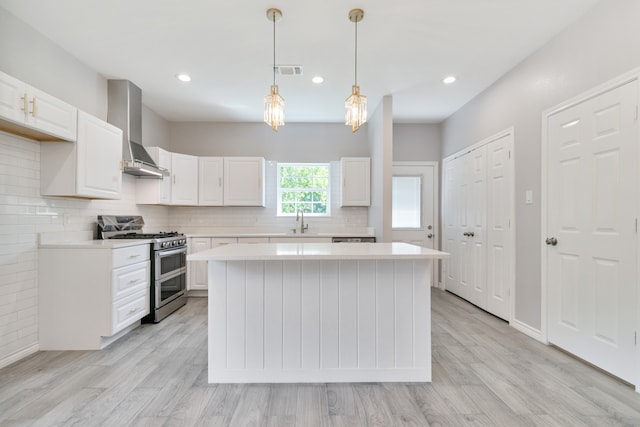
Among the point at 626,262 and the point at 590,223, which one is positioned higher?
the point at 590,223

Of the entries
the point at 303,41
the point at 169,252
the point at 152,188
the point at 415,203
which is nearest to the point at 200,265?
the point at 169,252

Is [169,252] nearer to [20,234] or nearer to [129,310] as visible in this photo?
[129,310]

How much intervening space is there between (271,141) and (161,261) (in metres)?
2.64

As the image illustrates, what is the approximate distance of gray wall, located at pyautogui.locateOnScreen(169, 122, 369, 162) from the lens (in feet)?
16.9

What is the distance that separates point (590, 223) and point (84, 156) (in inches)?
170

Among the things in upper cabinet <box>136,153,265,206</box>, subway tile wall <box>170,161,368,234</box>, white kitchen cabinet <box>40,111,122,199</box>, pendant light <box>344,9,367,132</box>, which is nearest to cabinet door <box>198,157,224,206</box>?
upper cabinet <box>136,153,265,206</box>

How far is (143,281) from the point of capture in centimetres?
327

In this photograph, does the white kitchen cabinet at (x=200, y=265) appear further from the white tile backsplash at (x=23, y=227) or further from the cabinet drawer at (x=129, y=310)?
the white tile backsplash at (x=23, y=227)

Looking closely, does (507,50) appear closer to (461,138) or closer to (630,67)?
(630,67)

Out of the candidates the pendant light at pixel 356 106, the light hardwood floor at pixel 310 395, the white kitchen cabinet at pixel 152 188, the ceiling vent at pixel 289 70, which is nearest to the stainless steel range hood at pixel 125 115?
the white kitchen cabinet at pixel 152 188

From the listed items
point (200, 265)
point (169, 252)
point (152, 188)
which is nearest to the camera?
point (169, 252)

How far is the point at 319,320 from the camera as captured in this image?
85.1 inches

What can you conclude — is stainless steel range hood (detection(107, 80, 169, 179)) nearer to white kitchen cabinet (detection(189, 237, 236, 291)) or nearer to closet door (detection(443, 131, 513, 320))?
white kitchen cabinet (detection(189, 237, 236, 291))

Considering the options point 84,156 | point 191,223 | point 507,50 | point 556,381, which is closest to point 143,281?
point 84,156
